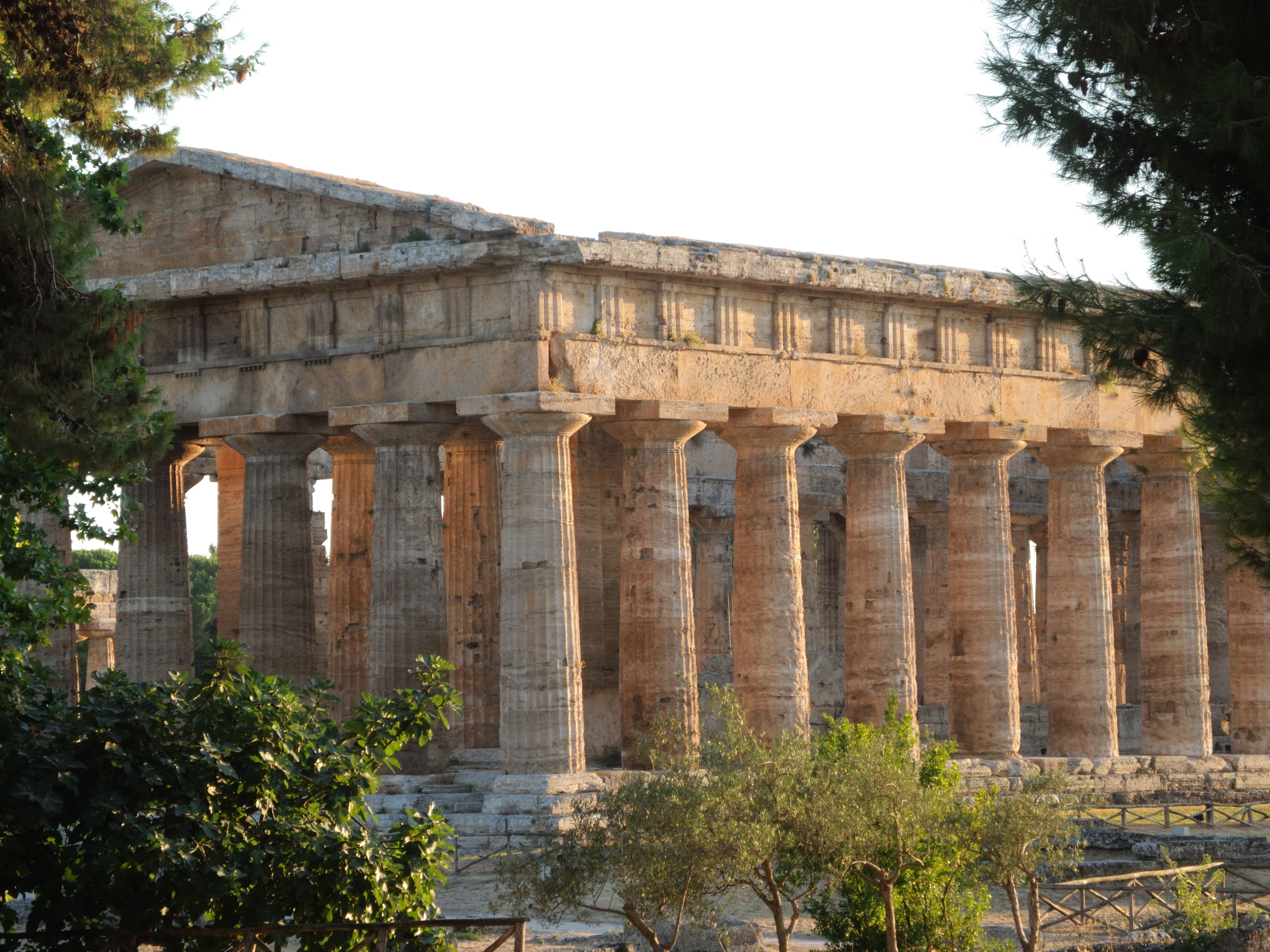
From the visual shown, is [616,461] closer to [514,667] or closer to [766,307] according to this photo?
[766,307]

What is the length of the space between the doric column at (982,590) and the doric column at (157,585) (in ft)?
39.8

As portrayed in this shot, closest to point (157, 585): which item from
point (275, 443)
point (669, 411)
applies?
point (275, 443)

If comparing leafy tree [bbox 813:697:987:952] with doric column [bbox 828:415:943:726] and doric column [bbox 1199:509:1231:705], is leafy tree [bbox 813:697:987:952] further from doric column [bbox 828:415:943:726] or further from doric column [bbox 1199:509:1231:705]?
doric column [bbox 1199:509:1231:705]

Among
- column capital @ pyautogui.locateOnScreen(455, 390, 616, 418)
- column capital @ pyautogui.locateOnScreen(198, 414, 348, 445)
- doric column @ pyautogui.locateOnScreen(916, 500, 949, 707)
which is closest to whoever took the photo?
column capital @ pyautogui.locateOnScreen(455, 390, 616, 418)

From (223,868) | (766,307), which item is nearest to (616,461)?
(766,307)

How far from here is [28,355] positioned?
57.5 feet

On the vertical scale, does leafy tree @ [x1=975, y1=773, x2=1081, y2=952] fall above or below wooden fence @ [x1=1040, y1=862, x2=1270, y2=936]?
above

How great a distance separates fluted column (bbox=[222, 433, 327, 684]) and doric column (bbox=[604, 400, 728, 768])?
16.3 ft

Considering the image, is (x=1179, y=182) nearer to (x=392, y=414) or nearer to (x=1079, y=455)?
(x=392, y=414)

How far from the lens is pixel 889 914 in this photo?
1953 cm

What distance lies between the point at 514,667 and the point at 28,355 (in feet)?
36.7

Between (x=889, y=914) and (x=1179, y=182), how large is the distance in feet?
24.8

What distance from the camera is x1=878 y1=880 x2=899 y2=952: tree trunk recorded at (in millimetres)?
19547

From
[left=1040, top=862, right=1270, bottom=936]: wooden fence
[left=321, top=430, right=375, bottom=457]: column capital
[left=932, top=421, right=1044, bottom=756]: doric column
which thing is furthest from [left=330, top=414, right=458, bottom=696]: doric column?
[left=1040, top=862, right=1270, bottom=936]: wooden fence
